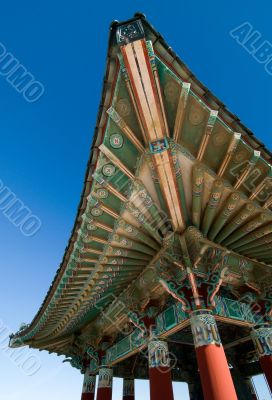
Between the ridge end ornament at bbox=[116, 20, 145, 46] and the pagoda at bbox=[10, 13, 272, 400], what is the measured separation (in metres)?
0.02

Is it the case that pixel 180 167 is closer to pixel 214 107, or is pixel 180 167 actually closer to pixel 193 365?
pixel 214 107

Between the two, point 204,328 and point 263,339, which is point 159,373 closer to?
point 204,328

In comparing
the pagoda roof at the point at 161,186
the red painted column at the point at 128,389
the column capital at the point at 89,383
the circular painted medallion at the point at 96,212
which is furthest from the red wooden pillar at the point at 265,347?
the column capital at the point at 89,383

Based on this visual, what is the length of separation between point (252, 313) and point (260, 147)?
4.44 m

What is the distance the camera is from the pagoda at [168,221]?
436cm

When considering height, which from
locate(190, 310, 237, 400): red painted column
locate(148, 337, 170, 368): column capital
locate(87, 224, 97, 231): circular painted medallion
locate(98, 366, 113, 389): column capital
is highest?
locate(87, 224, 97, 231): circular painted medallion

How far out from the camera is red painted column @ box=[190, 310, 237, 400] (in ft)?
14.8

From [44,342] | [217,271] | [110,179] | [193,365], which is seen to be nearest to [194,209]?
[217,271]

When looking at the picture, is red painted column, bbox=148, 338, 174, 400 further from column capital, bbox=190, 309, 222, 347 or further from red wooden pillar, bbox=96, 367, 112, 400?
red wooden pillar, bbox=96, 367, 112, 400

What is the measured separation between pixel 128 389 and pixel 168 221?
30.8 feet

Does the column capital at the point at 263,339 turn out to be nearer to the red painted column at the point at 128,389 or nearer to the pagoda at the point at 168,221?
the pagoda at the point at 168,221

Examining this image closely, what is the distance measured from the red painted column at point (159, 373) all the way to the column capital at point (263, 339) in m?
2.27

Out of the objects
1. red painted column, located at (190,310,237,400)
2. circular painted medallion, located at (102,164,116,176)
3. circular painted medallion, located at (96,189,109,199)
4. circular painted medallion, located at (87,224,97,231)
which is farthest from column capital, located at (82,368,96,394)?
circular painted medallion, located at (102,164,116,176)

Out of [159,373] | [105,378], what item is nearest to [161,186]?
[159,373]
